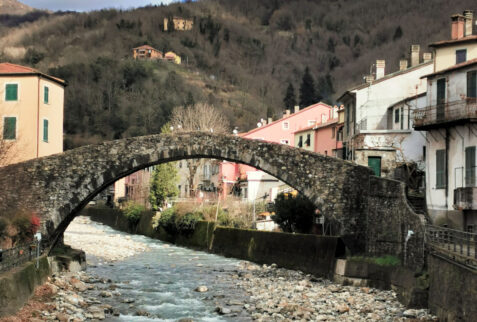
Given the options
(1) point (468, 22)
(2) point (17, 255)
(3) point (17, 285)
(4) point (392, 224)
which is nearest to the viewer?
(3) point (17, 285)

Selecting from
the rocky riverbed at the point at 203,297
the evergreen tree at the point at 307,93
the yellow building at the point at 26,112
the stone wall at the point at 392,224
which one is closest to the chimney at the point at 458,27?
the stone wall at the point at 392,224

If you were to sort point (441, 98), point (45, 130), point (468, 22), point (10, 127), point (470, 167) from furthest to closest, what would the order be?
1. point (45, 130)
2. point (10, 127)
3. point (468, 22)
4. point (441, 98)
5. point (470, 167)

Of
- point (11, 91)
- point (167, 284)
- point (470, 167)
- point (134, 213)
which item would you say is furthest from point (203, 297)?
point (134, 213)

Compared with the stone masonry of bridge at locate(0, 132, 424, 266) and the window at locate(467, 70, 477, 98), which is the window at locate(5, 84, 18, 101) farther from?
the window at locate(467, 70, 477, 98)

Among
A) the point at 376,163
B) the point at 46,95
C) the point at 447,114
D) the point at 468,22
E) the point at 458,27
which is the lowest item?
the point at 376,163

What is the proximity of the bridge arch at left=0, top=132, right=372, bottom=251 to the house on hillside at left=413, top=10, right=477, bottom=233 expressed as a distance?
3.29 meters

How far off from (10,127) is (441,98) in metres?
26.1

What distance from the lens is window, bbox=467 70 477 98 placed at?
29953mm

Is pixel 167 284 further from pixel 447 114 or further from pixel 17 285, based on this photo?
pixel 447 114

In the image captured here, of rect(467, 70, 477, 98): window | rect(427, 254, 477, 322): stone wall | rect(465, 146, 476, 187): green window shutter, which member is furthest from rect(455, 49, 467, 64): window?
rect(427, 254, 477, 322): stone wall

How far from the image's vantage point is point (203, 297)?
29328 millimetres

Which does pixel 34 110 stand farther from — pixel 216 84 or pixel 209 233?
pixel 216 84

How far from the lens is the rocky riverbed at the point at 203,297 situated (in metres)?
24.2

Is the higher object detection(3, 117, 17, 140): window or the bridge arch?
detection(3, 117, 17, 140): window
